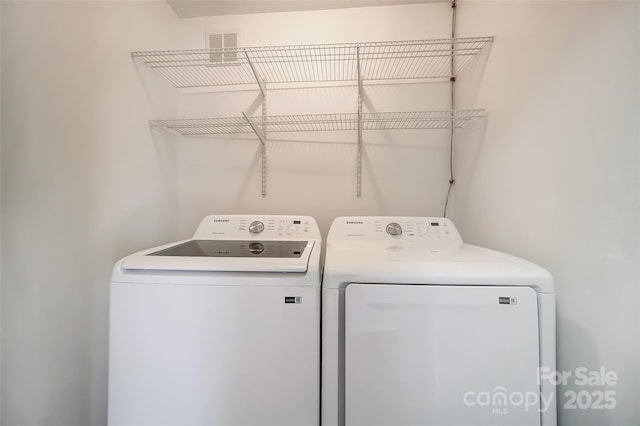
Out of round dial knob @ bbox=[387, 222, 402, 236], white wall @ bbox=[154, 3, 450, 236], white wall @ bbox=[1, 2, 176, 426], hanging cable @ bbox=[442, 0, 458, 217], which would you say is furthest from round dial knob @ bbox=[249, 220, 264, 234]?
hanging cable @ bbox=[442, 0, 458, 217]

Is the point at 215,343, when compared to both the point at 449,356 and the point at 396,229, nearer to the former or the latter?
the point at 449,356

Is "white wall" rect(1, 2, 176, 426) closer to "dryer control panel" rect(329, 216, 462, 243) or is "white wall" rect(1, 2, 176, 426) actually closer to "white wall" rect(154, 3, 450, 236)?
"white wall" rect(154, 3, 450, 236)

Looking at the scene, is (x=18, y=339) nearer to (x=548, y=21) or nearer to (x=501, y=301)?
(x=501, y=301)

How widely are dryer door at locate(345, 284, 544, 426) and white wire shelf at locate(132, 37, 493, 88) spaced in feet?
4.62

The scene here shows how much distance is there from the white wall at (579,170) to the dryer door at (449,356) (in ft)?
0.70

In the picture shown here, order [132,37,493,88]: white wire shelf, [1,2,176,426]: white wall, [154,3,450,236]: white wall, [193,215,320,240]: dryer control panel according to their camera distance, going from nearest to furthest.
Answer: [1,2,176,426]: white wall → [193,215,320,240]: dryer control panel → [132,37,493,88]: white wire shelf → [154,3,450,236]: white wall

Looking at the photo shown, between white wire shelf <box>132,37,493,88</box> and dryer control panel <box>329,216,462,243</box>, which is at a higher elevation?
white wire shelf <box>132,37,493,88</box>

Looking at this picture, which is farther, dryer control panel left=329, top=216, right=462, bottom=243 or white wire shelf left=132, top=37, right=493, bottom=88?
white wire shelf left=132, top=37, right=493, bottom=88

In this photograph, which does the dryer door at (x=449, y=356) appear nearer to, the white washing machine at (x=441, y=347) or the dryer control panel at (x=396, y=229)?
the white washing machine at (x=441, y=347)

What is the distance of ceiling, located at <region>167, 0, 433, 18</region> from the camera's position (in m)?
1.58

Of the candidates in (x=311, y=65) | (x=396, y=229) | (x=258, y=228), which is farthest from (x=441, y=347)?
(x=311, y=65)

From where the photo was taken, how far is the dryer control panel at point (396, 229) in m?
1.24

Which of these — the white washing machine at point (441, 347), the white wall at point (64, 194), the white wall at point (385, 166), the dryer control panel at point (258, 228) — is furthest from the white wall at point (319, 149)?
the white washing machine at point (441, 347)

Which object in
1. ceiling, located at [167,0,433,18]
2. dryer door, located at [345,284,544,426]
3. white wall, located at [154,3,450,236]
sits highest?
ceiling, located at [167,0,433,18]
